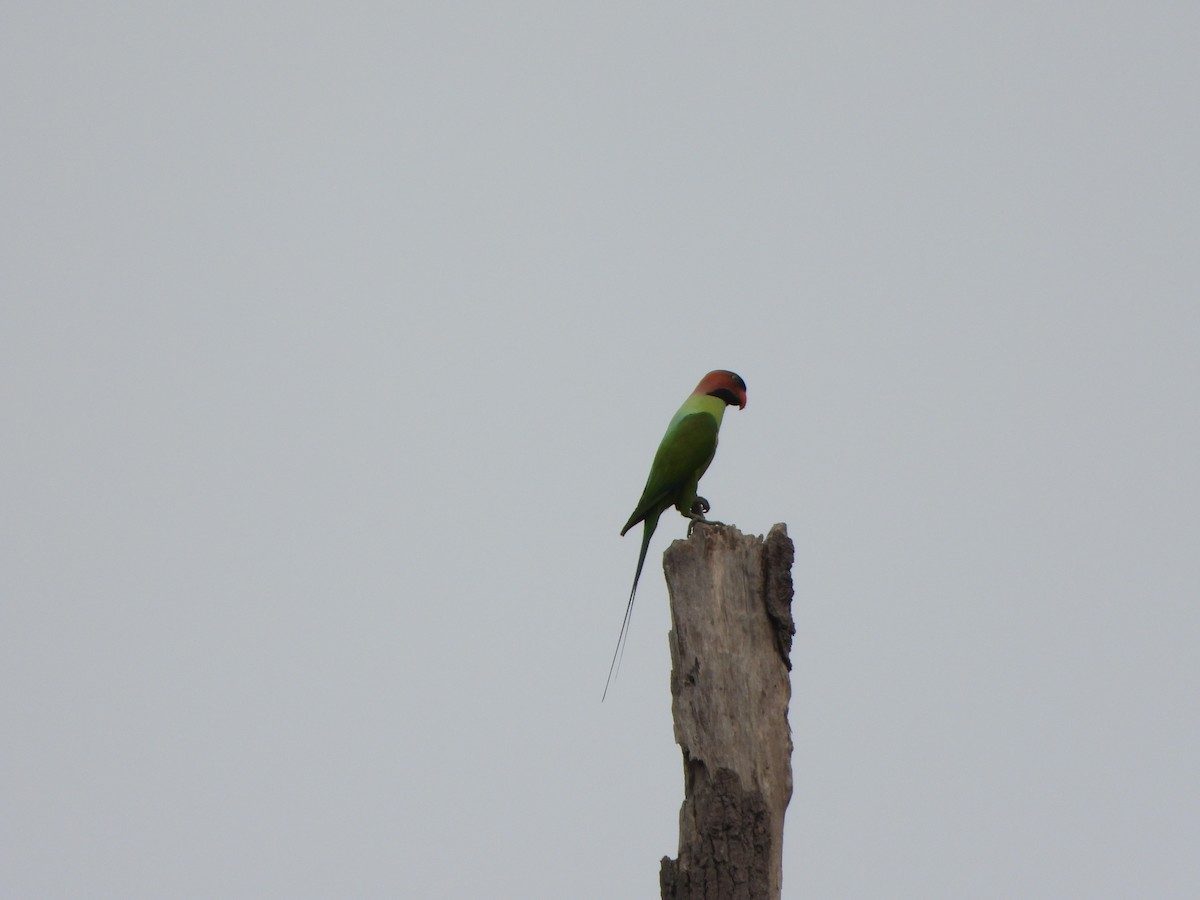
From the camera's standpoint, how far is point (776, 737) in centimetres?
496

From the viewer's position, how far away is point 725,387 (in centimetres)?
730

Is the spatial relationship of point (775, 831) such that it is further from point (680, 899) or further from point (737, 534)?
point (737, 534)

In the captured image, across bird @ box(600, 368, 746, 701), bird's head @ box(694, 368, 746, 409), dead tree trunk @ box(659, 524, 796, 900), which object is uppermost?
bird's head @ box(694, 368, 746, 409)

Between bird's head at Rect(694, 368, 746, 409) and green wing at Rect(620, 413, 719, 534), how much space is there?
1.42 feet

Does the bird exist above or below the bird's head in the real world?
below

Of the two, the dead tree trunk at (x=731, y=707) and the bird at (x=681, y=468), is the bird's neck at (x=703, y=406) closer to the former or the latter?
the bird at (x=681, y=468)

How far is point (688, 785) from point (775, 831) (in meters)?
0.41

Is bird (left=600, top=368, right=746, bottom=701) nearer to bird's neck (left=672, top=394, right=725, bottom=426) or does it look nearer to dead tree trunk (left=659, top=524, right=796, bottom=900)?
bird's neck (left=672, top=394, right=725, bottom=426)

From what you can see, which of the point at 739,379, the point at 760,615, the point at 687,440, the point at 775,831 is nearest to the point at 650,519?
the point at 687,440

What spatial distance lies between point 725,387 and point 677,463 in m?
0.88

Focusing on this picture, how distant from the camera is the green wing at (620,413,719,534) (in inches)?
261

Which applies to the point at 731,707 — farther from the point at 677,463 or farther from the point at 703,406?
the point at 703,406

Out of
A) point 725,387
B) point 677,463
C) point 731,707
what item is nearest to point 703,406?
point 725,387

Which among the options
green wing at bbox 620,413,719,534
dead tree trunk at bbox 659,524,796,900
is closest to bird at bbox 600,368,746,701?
green wing at bbox 620,413,719,534
